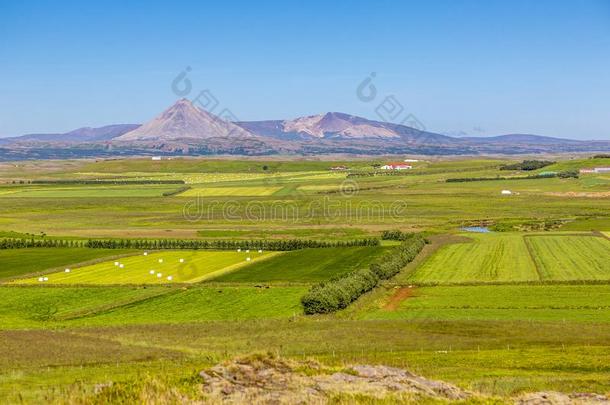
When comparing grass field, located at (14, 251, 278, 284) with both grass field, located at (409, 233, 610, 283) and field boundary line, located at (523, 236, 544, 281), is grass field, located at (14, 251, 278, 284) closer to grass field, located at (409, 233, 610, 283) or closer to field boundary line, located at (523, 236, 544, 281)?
grass field, located at (409, 233, 610, 283)

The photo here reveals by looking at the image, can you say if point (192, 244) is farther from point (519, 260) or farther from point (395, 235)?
point (519, 260)

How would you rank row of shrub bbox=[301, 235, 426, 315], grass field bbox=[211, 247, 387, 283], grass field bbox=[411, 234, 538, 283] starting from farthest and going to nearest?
grass field bbox=[211, 247, 387, 283] → grass field bbox=[411, 234, 538, 283] → row of shrub bbox=[301, 235, 426, 315]

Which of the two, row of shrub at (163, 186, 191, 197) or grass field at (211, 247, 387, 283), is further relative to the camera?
row of shrub at (163, 186, 191, 197)

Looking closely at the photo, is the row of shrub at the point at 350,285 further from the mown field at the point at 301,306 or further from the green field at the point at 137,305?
the green field at the point at 137,305

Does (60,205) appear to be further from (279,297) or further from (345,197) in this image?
(279,297)

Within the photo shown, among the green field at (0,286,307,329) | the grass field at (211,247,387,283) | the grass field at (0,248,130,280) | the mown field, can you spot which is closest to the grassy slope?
the mown field

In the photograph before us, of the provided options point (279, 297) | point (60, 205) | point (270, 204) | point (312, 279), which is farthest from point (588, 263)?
point (60, 205)

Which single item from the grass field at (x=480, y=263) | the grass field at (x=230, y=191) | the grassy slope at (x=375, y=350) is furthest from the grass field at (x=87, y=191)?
the grassy slope at (x=375, y=350)
